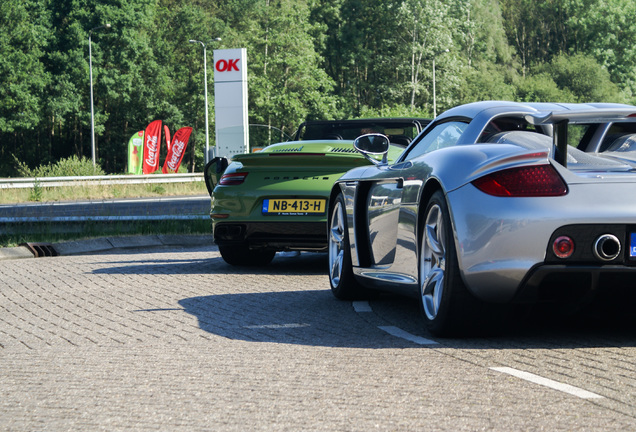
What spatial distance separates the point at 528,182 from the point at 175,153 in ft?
141

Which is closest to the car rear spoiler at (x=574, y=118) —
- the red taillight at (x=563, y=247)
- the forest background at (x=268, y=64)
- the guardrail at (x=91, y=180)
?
the red taillight at (x=563, y=247)

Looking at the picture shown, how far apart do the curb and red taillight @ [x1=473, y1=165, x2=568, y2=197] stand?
7.85m

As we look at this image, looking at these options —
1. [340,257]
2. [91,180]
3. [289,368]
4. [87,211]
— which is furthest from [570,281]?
[91,180]

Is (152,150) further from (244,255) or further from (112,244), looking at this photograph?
(244,255)

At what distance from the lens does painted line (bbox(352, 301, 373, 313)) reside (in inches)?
272

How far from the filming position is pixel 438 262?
5543 millimetres

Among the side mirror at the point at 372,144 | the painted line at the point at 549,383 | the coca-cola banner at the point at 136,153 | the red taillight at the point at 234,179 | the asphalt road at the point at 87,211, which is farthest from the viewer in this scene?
the coca-cola banner at the point at 136,153

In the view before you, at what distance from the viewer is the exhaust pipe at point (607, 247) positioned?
489cm

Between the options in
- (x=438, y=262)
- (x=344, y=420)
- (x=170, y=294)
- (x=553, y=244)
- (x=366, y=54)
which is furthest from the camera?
(x=366, y=54)

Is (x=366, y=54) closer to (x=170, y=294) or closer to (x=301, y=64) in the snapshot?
(x=301, y=64)

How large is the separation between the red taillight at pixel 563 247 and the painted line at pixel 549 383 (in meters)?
0.67

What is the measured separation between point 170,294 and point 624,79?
90.4m

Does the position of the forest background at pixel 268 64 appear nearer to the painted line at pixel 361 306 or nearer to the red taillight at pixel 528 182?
the painted line at pixel 361 306

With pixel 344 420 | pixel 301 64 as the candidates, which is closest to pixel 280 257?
pixel 344 420
